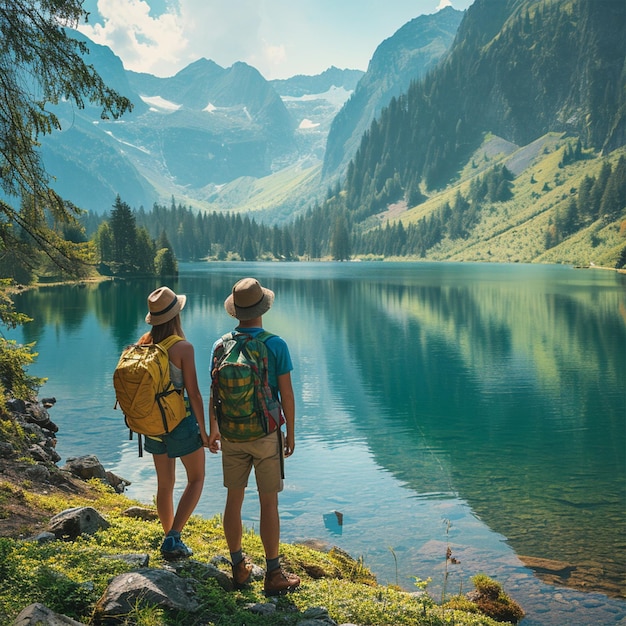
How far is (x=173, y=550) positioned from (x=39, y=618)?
Answer: 2999 millimetres

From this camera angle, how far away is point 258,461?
7.86 meters

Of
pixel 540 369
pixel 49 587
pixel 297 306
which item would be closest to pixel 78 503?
pixel 49 587

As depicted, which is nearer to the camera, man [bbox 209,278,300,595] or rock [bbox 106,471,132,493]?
man [bbox 209,278,300,595]

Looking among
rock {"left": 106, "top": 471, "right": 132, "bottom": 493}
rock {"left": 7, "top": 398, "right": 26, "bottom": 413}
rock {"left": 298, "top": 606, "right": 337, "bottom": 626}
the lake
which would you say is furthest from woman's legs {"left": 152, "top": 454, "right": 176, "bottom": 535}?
rock {"left": 7, "top": 398, "right": 26, "bottom": 413}

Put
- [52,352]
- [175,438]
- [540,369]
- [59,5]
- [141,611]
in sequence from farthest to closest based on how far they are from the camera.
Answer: [52,352] < [540,369] < [59,5] < [175,438] < [141,611]

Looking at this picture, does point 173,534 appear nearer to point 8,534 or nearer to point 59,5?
point 8,534

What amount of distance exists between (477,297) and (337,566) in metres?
77.3

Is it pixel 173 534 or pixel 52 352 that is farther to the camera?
pixel 52 352

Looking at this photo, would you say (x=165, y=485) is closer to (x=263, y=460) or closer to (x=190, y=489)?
(x=190, y=489)

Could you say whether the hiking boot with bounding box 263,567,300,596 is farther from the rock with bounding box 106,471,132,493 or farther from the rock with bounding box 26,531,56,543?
the rock with bounding box 106,471,132,493

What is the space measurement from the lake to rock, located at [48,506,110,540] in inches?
181

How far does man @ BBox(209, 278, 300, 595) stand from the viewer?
7828 millimetres

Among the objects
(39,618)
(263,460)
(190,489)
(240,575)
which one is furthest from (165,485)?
(39,618)

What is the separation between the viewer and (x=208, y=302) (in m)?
79.3
